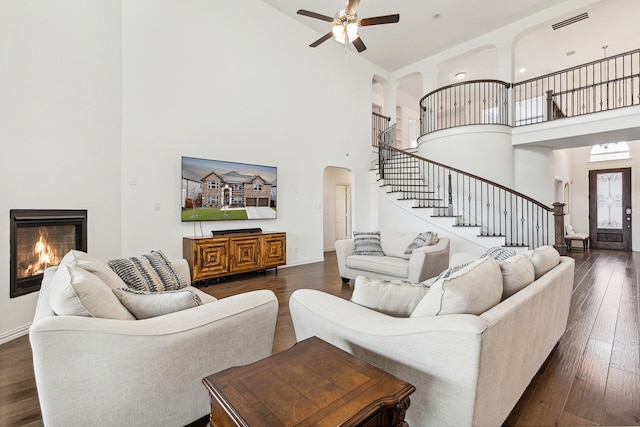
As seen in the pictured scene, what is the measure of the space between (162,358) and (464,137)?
6.95 meters

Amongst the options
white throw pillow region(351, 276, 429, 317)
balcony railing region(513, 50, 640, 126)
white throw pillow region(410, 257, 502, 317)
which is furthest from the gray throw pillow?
balcony railing region(513, 50, 640, 126)

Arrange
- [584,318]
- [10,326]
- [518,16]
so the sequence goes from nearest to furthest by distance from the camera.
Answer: [10,326] → [584,318] → [518,16]

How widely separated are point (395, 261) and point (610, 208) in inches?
324

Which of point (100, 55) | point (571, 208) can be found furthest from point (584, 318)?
point (571, 208)

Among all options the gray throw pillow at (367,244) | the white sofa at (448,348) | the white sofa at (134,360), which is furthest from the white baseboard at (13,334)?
the gray throw pillow at (367,244)

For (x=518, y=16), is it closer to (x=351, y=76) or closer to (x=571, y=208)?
(x=351, y=76)

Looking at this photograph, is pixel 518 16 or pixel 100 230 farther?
pixel 518 16

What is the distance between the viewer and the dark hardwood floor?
1606 mm

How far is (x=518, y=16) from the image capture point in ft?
20.6

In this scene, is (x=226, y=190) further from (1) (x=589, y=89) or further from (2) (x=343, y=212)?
(1) (x=589, y=89)

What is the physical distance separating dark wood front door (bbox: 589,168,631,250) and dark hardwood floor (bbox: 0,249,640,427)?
5356 mm

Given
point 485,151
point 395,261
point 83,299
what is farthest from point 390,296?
point 485,151

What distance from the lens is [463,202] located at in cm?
637

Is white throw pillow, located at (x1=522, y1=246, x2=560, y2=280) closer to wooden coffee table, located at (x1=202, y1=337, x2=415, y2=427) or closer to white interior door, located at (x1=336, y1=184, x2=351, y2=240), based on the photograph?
wooden coffee table, located at (x1=202, y1=337, x2=415, y2=427)
